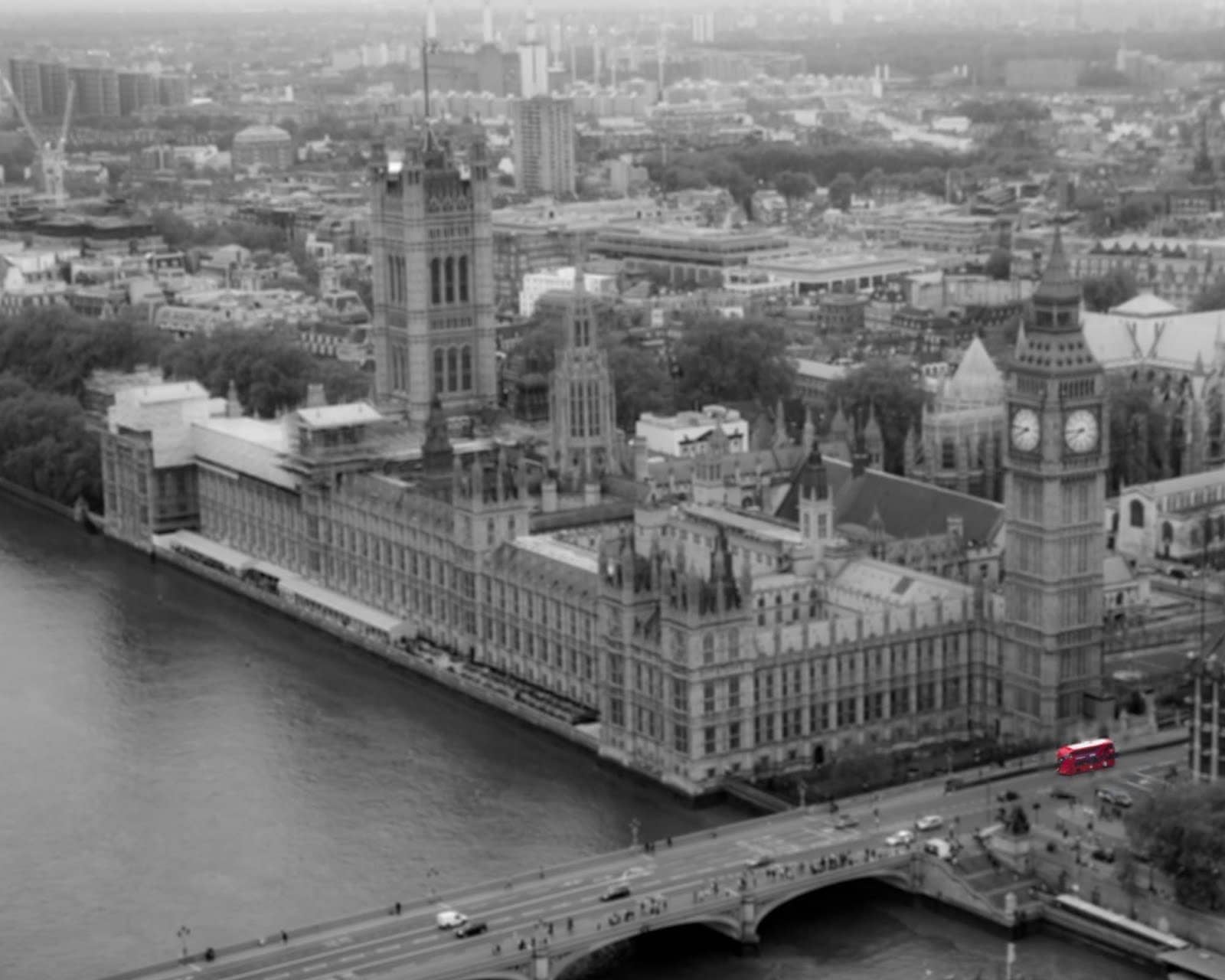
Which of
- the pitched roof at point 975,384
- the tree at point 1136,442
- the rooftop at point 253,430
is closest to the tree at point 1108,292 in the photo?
the tree at point 1136,442

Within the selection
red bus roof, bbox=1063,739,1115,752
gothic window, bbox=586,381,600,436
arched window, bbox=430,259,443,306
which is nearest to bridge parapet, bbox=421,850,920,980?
red bus roof, bbox=1063,739,1115,752

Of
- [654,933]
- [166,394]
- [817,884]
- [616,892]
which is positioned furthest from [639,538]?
[166,394]

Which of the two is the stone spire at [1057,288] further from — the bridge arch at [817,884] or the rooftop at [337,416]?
the rooftop at [337,416]

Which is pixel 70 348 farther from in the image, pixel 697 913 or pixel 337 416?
pixel 697 913

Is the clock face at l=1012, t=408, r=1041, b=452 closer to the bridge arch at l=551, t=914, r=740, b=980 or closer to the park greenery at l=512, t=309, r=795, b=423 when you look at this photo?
the bridge arch at l=551, t=914, r=740, b=980

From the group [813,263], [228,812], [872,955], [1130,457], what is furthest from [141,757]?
[813,263]

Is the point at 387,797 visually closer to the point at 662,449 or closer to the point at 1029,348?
the point at 1029,348
